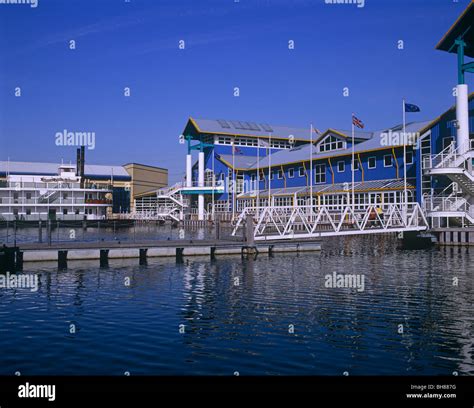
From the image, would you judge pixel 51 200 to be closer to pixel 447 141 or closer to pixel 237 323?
pixel 447 141

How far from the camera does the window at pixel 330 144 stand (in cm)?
6812

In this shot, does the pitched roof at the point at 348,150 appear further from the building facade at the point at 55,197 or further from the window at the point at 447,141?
the building facade at the point at 55,197

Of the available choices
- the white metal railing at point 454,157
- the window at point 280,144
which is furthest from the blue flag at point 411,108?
the window at point 280,144

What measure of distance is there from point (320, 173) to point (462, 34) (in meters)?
26.6

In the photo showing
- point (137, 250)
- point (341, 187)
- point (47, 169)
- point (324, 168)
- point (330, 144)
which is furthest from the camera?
point (47, 169)

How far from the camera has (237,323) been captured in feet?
54.8

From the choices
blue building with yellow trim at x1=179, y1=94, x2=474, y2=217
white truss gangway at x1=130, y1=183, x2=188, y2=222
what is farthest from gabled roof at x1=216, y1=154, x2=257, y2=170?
white truss gangway at x1=130, y1=183, x2=188, y2=222

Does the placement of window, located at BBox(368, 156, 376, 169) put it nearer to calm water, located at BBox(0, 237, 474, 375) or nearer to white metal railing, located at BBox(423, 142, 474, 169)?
white metal railing, located at BBox(423, 142, 474, 169)

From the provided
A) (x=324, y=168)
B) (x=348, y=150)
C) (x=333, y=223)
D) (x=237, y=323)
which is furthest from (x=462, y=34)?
(x=237, y=323)

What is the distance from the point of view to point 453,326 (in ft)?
52.7

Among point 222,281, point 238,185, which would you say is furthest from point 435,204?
point 238,185

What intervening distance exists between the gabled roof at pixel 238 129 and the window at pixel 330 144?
70.1 ft

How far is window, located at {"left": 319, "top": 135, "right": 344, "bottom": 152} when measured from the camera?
68.1 m
